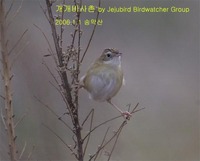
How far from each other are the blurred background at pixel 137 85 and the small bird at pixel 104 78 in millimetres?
208

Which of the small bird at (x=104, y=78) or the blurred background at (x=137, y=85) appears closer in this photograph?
the small bird at (x=104, y=78)

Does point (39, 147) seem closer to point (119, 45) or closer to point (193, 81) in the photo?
point (119, 45)

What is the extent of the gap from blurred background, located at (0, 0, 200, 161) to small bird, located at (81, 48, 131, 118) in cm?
21

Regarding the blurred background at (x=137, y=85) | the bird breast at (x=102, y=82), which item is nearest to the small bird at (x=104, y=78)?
the bird breast at (x=102, y=82)

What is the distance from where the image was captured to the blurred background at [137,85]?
5.37 feet

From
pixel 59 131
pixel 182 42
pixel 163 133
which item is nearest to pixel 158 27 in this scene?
pixel 182 42

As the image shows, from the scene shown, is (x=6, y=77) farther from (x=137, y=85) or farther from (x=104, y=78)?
(x=137, y=85)

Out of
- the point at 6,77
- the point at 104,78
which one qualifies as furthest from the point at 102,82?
the point at 6,77

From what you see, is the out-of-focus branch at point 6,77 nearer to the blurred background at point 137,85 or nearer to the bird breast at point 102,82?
the bird breast at point 102,82

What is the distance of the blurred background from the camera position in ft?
5.37

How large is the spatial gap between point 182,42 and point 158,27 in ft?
0.33

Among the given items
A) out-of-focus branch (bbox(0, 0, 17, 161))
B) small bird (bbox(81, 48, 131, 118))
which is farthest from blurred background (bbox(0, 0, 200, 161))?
out-of-focus branch (bbox(0, 0, 17, 161))

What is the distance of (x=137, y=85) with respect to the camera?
1.72 m

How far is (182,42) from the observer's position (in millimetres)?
1687
